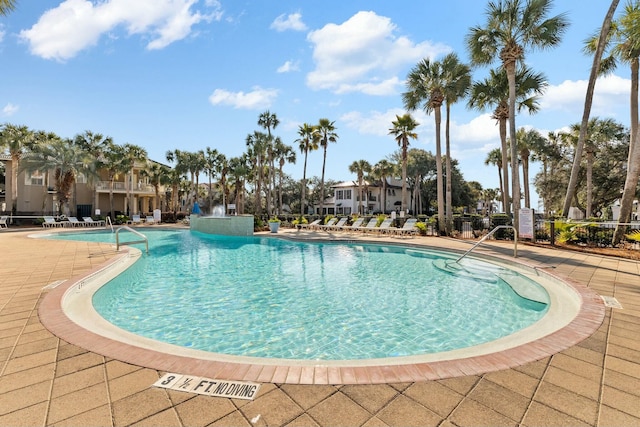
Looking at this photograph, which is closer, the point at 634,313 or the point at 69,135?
the point at 634,313

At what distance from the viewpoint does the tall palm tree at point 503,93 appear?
16188 millimetres

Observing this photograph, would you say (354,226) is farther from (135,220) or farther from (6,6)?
(135,220)

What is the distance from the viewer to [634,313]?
4195mm

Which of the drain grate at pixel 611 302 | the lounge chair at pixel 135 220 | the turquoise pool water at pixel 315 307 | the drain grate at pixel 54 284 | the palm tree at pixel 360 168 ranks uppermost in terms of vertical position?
the palm tree at pixel 360 168

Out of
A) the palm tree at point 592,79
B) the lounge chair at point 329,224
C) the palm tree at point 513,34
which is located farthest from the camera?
the lounge chair at point 329,224

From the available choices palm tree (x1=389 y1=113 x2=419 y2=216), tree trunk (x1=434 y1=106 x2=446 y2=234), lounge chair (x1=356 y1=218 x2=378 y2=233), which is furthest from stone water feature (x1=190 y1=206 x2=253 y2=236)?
palm tree (x1=389 y1=113 x2=419 y2=216)

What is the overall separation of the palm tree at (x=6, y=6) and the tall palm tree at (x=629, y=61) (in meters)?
17.3

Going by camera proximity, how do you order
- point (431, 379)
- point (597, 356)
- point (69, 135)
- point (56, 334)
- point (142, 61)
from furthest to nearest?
1. point (69, 135)
2. point (142, 61)
3. point (56, 334)
4. point (597, 356)
5. point (431, 379)

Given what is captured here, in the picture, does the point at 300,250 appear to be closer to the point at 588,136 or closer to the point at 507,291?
the point at 507,291

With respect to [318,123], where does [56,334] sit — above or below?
below

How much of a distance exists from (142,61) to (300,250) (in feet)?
37.0

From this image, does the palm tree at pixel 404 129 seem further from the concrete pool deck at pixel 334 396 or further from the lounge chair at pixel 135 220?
the lounge chair at pixel 135 220

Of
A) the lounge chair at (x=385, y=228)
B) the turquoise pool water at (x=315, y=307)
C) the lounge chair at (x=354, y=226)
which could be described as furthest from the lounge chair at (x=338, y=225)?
the turquoise pool water at (x=315, y=307)

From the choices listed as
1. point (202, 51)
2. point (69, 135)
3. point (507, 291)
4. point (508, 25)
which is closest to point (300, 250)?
point (507, 291)
